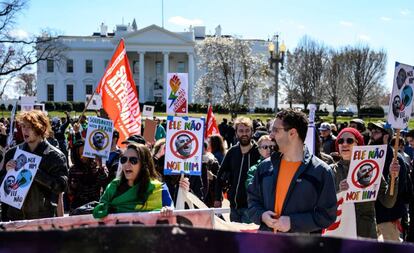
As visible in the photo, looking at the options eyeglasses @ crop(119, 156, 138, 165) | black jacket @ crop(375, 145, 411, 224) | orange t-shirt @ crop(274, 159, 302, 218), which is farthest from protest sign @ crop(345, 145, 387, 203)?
eyeglasses @ crop(119, 156, 138, 165)

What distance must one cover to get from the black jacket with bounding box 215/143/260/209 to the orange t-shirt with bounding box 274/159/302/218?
2.59 m

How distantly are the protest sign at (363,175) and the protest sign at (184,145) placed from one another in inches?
79.0

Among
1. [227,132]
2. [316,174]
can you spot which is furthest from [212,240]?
[227,132]

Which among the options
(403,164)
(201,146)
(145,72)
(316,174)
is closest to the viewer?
(316,174)

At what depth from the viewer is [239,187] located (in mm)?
6379

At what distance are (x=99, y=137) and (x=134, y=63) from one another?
253 ft

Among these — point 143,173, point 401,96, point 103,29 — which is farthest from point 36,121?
point 103,29

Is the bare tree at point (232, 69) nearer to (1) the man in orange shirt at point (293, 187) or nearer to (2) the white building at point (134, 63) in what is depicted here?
(2) the white building at point (134, 63)

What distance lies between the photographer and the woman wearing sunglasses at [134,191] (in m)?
4.43

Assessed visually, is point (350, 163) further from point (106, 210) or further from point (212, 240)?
point (212, 240)

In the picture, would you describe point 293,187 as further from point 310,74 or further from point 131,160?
point 310,74

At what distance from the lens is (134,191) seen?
176 inches

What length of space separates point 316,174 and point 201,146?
124 inches

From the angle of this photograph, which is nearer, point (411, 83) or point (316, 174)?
point (316, 174)
